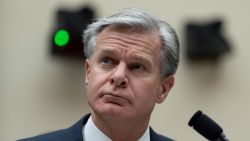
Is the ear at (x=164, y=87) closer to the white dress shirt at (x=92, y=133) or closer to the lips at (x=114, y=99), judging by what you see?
the white dress shirt at (x=92, y=133)

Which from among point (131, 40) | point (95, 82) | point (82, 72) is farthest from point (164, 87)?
point (82, 72)

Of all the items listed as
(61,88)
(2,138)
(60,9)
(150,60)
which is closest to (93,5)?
(60,9)

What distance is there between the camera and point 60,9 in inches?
347

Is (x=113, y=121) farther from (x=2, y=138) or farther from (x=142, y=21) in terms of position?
(x=2, y=138)

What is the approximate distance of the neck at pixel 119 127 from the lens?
428 centimetres

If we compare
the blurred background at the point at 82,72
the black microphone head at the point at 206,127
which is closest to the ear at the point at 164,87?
the black microphone head at the point at 206,127

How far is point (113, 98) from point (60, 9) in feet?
15.6

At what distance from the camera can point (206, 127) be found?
401 centimetres

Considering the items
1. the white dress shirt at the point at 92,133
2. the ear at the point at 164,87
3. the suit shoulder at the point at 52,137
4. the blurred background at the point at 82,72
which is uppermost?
the ear at the point at 164,87

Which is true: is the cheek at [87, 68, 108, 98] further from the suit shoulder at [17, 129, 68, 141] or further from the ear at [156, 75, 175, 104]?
the ear at [156, 75, 175, 104]

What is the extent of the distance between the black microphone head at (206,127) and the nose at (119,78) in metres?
0.40

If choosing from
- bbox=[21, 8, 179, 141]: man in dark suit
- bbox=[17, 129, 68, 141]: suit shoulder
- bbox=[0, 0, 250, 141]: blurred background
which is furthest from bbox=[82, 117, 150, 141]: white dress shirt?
bbox=[0, 0, 250, 141]: blurred background

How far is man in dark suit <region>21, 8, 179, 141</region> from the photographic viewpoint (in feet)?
13.8

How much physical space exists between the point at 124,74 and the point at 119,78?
0.05 meters
